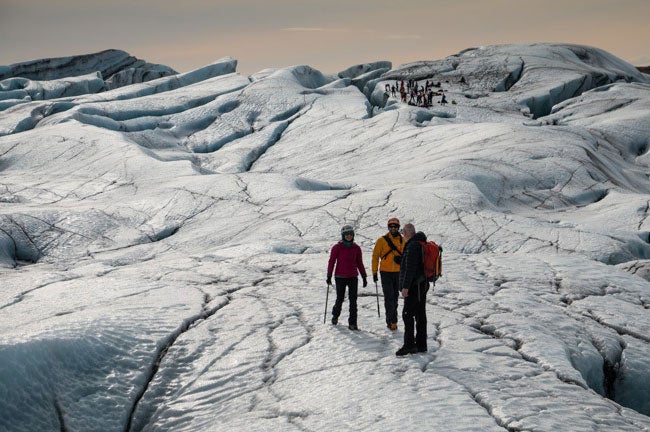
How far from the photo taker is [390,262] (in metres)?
9.26

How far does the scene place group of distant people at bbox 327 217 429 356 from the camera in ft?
26.9

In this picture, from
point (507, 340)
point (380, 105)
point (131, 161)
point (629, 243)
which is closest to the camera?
point (507, 340)

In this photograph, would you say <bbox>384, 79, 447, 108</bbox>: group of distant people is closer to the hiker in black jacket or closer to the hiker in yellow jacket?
the hiker in yellow jacket

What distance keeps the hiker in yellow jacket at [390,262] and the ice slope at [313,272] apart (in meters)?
0.43

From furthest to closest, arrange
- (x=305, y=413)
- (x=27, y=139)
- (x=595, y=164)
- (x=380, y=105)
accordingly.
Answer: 1. (x=380, y=105)
2. (x=27, y=139)
3. (x=595, y=164)
4. (x=305, y=413)

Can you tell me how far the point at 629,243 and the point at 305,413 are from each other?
46.8ft

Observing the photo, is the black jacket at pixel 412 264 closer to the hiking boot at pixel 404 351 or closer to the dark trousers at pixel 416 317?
the dark trousers at pixel 416 317

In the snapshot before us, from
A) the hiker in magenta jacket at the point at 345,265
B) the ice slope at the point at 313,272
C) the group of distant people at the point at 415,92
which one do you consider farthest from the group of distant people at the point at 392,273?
the group of distant people at the point at 415,92

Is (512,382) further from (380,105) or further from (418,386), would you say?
(380,105)

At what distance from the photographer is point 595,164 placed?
26.5 m

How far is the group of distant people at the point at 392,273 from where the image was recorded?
26.9 feet

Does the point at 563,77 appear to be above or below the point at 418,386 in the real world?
above

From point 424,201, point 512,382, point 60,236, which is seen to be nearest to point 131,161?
point 60,236

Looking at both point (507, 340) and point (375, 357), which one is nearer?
point (375, 357)
